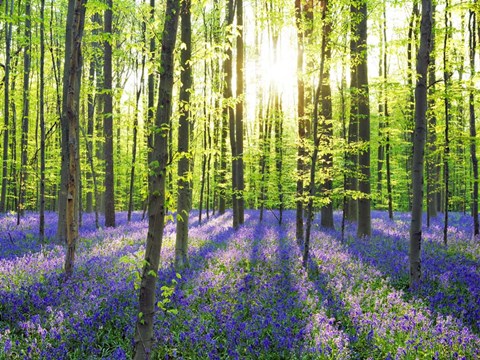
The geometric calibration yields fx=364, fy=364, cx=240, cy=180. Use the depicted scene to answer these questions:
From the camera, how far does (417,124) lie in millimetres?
8289

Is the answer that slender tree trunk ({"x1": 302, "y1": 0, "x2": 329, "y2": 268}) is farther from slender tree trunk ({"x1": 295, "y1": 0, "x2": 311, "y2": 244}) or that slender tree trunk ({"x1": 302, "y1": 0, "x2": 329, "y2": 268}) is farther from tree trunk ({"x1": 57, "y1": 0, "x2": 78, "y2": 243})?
A: tree trunk ({"x1": 57, "y1": 0, "x2": 78, "y2": 243})

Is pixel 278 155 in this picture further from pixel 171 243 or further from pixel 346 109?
pixel 171 243

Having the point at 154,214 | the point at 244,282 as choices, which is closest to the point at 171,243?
the point at 244,282

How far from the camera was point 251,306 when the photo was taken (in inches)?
262

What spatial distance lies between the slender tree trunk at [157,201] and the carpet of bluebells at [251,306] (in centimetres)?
13

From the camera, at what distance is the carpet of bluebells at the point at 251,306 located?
5.19 meters

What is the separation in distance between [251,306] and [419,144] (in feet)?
16.9

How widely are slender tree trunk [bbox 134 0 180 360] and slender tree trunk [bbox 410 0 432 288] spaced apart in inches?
260

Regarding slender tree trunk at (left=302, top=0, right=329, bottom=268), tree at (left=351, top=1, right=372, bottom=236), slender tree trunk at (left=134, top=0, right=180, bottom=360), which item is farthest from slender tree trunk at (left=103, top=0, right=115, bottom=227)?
slender tree trunk at (left=134, top=0, right=180, bottom=360)

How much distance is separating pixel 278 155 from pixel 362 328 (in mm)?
12777

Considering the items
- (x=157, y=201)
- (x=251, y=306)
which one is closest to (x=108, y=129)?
(x=251, y=306)

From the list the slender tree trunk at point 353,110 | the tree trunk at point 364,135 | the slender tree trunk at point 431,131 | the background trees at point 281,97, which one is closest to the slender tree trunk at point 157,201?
the background trees at point 281,97

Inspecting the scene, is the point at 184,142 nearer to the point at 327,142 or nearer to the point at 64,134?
the point at 64,134

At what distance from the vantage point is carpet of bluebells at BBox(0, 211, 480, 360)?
5.19m
